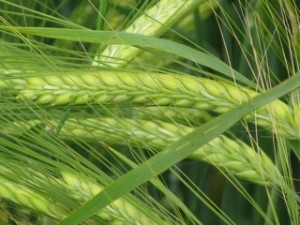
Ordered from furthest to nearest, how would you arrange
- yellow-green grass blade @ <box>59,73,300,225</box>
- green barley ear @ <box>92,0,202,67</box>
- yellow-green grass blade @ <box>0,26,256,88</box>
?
1. green barley ear @ <box>92,0,202,67</box>
2. yellow-green grass blade @ <box>0,26,256,88</box>
3. yellow-green grass blade @ <box>59,73,300,225</box>

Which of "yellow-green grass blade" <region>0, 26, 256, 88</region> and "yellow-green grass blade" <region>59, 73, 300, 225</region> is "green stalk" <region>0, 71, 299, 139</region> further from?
"yellow-green grass blade" <region>59, 73, 300, 225</region>

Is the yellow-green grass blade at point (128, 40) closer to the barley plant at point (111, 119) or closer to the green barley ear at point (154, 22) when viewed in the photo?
the barley plant at point (111, 119)

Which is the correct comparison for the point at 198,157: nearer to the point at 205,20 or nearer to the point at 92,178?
the point at 92,178

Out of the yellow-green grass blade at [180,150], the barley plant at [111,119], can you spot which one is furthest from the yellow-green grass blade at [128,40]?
the yellow-green grass blade at [180,150]

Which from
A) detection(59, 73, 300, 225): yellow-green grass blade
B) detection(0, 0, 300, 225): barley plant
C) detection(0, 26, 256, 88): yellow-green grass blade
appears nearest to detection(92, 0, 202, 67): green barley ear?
detection(0, 0, 300, 225): barley plant

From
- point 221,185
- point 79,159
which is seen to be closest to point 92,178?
point 79,159
